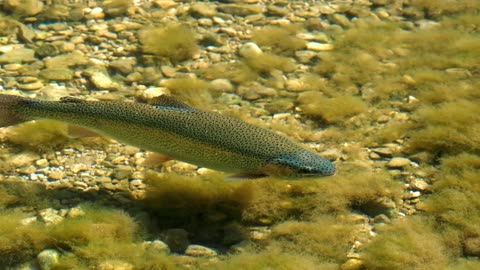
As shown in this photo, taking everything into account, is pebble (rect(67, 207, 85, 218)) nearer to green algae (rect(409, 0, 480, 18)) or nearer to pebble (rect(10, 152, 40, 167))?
pebble (rect(10, 152, 40, 167))

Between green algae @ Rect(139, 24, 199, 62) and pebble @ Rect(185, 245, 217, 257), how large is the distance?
3.34m

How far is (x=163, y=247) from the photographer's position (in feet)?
16.5

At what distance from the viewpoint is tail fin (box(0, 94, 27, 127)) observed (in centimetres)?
545

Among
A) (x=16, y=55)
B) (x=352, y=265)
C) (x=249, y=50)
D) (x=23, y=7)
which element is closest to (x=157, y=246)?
(x=352, y=265)

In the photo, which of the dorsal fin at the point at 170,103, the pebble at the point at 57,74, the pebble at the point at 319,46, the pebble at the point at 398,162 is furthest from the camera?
the pebble at the point at 319,46

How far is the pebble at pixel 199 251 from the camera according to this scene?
16.4ft

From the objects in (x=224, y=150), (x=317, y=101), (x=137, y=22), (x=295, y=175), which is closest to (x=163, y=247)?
(x=224, y=150)

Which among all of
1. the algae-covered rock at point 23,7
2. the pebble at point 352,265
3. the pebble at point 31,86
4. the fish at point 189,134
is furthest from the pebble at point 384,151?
the algae-covered rock at point 23,7

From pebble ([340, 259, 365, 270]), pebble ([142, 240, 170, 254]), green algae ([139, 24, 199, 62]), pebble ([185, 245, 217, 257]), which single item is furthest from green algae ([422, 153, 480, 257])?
green algae ([139, 24, 199, 62])

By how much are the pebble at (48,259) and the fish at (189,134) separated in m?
1.15

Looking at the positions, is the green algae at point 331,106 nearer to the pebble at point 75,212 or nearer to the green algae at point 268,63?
the green algae at point 268,63

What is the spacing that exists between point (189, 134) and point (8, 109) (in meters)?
1.76

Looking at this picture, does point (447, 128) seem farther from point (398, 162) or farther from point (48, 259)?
point (48, 259)

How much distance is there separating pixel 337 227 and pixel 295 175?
670 millimetres
